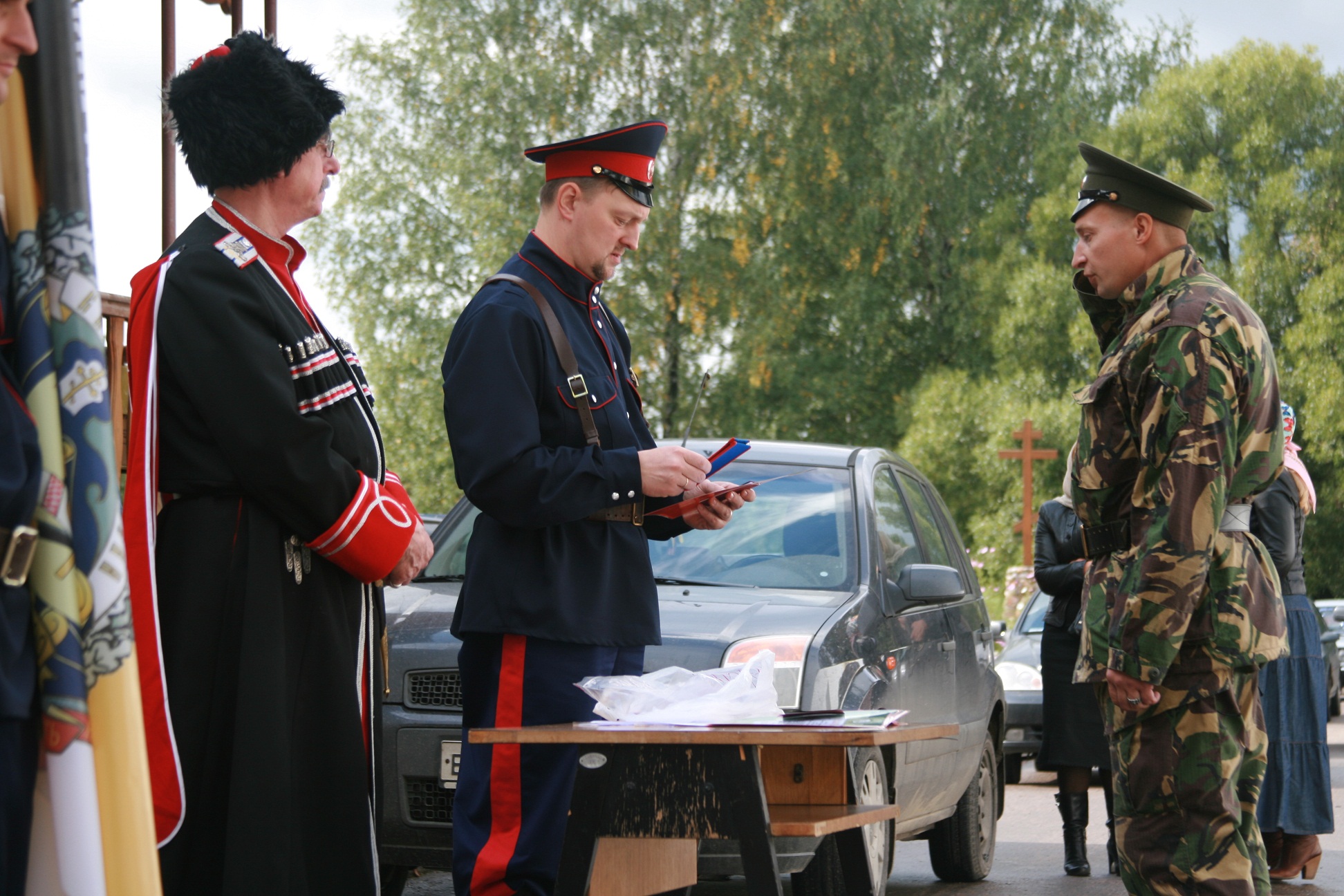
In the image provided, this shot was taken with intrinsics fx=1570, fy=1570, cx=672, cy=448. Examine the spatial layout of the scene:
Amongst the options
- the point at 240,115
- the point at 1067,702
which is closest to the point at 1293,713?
the point at 1067,702

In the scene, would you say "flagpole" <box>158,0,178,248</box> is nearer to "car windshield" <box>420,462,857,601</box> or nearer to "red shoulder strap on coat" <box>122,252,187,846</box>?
"car windshield" <box>420,462,857,601</box>

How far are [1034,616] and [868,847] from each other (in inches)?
339

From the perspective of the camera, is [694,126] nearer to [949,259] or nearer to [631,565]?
[949,259]

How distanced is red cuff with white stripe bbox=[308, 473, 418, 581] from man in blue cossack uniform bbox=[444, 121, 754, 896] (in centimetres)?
25

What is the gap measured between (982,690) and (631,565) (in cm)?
409

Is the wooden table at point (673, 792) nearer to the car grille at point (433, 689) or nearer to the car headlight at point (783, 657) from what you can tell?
the car headlight at point (783, 657)

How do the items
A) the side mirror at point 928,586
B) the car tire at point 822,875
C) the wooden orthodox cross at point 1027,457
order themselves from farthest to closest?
the wooden orthodox cross at point 1027,457 → the side mirror at point 928,586 → the car tire at point 822,875

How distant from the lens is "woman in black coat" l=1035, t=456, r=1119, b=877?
742 cm

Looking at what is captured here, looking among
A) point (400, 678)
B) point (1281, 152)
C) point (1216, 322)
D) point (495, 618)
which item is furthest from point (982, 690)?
point (1281, 152)

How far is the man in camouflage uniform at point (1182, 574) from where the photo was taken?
12.1 feet

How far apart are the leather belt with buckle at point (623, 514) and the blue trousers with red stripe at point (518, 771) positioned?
0.29m

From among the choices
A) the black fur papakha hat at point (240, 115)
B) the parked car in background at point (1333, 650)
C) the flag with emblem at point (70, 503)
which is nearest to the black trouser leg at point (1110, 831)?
the black fur papakha hat at point (240, 115)

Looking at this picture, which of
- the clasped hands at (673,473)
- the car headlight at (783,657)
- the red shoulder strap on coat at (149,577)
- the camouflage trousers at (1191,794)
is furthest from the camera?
the car headlight at (783,657)

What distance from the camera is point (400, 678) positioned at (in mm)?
5375
